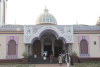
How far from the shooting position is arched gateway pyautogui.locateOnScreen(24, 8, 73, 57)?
18875mm

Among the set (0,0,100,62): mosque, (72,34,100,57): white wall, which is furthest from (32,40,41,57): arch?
(72,34,100,57): white wall

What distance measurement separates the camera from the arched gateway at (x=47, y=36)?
18875 millimetres

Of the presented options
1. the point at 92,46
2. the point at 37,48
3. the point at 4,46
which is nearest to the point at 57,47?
the point at 37,48

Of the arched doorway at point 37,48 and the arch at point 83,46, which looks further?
the arched doorway at point 37,48

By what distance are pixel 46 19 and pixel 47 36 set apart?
118 inches

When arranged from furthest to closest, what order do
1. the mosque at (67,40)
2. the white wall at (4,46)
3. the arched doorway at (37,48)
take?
the arched doorway at (37,48), the white wall at (4,46), the mosque at (67,40)

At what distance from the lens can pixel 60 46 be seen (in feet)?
73.8

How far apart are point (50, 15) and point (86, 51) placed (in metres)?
8.23

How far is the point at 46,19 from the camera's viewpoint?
2342cm

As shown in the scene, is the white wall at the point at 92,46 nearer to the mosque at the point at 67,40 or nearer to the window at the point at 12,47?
the mosque at the point at 67,40

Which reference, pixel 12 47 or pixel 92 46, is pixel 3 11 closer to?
pixel 12 47

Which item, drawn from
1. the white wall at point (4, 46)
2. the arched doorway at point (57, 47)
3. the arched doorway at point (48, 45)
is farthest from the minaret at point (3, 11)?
the arched doorway at point (57, 47)

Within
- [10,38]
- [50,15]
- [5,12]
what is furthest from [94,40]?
[5,12]

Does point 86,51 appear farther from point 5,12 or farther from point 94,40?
point 5,12
